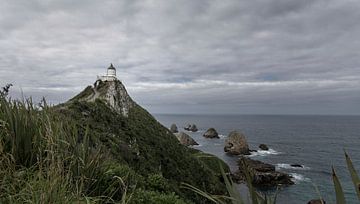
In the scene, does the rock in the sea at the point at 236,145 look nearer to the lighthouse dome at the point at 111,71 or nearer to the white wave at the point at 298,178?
the white wave at the point at 298,178

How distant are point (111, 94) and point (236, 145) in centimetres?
3824

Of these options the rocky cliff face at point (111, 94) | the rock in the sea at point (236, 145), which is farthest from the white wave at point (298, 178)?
the rocky cliff face at point (111, 94)

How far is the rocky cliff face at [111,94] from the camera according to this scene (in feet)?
125

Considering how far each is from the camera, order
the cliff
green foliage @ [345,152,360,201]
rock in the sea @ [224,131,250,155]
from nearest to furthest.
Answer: green foliage @ [345,152,360,201] < the cliff < rock in the sea @ [224,131,250,155]

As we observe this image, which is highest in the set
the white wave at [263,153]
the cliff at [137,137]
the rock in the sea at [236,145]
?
the cliff at [137,137]

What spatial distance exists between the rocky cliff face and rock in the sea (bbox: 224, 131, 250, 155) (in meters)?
33.1

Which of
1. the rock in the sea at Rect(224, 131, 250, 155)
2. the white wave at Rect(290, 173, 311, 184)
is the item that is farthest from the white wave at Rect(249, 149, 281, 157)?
the white wave at Rect(290, 173, 311, 184)

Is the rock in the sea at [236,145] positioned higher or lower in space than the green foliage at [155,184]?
lower

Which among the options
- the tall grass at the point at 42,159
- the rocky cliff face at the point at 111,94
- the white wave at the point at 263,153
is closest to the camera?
the tall grass at the point at 42,159

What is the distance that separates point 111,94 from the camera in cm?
3919

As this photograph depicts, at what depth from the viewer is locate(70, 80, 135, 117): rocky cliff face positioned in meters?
38.2

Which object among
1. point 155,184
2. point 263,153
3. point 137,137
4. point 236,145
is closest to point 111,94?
point 137,137

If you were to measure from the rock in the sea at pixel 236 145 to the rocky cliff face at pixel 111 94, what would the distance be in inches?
1304

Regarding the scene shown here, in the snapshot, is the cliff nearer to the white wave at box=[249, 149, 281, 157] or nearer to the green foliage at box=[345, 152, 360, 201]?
the green foliage at box=[345, 152, 360, 201]
